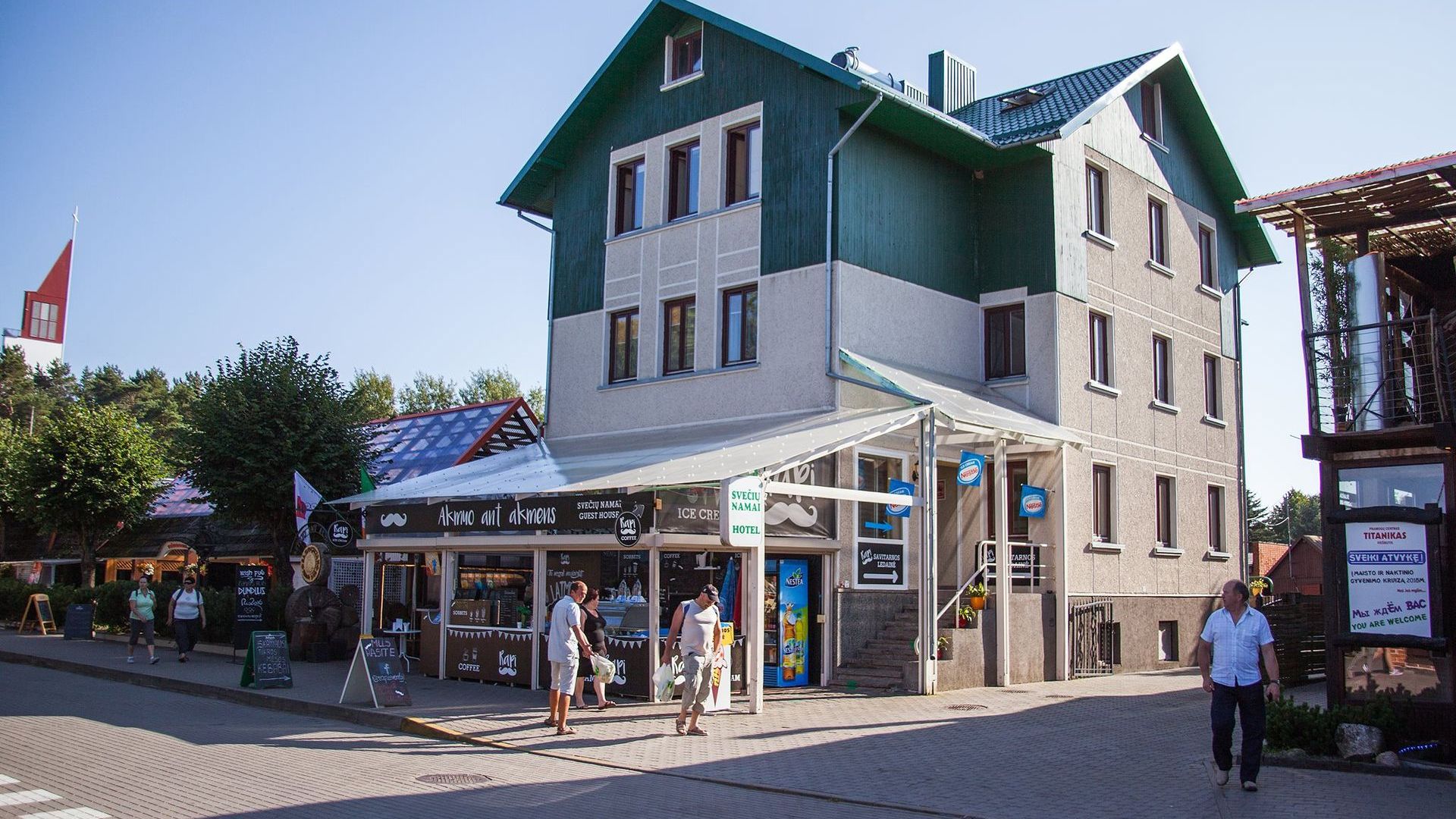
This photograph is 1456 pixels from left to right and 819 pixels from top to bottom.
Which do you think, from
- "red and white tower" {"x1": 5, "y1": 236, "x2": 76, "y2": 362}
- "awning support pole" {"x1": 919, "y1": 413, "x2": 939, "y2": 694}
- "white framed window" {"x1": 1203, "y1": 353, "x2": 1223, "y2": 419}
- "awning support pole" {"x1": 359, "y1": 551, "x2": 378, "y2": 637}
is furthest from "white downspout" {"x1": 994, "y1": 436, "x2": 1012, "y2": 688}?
"red and white tower" {"x1": 5, "y1": 236, "x2": 76, "y2": 362}

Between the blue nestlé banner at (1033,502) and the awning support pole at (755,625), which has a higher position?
the blue nestlé banner at (1033,502)

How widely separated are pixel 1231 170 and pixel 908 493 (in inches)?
522

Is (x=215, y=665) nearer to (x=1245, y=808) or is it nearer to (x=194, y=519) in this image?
(x=194, y=519)

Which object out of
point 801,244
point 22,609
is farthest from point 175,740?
point 22,609

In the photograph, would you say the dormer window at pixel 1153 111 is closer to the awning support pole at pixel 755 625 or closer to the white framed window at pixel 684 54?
the white framed window at pixel 684 54

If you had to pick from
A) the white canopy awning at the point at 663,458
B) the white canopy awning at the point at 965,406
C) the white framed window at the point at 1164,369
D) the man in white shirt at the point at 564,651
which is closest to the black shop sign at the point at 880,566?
the white canopy awning at the point at 663,458

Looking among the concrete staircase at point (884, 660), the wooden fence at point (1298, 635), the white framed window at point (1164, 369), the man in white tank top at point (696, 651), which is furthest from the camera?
the white framed window at point (1164, 369)

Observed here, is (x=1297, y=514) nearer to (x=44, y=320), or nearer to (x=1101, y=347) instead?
(x=1101, y=347)

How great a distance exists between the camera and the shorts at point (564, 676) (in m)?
13.0

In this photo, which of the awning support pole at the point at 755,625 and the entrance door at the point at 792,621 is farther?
the entrance door at the point at 792,621

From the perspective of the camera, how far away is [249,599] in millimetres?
21641

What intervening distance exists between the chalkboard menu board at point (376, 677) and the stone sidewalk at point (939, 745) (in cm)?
27

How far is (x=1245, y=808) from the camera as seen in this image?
929 centimetres

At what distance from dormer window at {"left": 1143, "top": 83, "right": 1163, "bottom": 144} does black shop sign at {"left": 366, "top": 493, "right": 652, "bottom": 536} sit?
15084 millimetres
